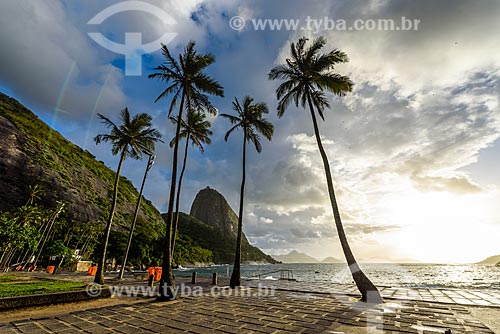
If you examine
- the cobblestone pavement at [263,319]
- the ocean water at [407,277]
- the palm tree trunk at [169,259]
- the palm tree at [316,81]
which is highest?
the palm tree at [316,81]

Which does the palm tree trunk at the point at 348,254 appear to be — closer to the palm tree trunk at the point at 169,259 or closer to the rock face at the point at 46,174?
the palm tree trunk at the point at 169,259

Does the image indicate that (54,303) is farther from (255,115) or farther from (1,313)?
(255,115)

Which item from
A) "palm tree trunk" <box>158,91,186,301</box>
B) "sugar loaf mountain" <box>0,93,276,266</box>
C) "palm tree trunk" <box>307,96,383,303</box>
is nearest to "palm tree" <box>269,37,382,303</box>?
"palm tree trunk" <box>307,96,383,303</box>

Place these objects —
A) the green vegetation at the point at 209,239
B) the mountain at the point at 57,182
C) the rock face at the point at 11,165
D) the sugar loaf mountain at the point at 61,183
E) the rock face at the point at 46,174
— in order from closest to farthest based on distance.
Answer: the rock face at the point at 11,165
the rock face at the point at 46,174
the mountain at the point at 57,182
the sugar loaf mountain at the point at 61,183
the green vegetation at the point at 209,239

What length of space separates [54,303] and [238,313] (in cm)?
643

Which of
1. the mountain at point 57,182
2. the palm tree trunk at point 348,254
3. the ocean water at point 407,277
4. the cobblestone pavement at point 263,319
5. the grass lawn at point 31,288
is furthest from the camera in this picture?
the mountain at point 57,182

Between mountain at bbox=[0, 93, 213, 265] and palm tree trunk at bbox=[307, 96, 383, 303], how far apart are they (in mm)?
49597

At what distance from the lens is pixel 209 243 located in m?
127

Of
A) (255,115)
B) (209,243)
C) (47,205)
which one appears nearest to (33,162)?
(47,205)

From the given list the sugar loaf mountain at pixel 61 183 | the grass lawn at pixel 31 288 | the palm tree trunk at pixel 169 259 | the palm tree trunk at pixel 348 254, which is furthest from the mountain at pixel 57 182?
the palm tree trunk at pixel 348 254

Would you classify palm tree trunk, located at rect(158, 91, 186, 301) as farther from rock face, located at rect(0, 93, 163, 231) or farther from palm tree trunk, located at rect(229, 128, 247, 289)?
rock face, located at rect(0, 93, 163, 231)

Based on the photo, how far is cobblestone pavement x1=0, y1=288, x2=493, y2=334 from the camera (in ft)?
19.2

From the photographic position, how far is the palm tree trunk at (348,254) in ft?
32.6

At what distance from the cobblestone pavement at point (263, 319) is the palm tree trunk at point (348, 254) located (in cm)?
80
